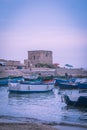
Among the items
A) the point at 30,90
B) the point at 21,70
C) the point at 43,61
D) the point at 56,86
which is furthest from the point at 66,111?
the point at 43,61

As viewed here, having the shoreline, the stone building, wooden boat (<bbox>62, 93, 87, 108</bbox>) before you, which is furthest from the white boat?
the stone building

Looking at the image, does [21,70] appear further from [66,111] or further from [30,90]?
[66,111]

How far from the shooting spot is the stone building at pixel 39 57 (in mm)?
77062

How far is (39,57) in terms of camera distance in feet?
253

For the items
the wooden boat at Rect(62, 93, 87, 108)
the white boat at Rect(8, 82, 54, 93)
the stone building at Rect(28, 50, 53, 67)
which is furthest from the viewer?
the stone building at Rect(28, 50, 53, 67)

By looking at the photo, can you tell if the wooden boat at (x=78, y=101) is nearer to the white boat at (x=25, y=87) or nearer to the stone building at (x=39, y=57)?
the white boat at (x=25, y=87)

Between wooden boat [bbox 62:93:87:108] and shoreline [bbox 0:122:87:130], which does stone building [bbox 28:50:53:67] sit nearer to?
wooden boat [bbox 62:93:87:108]

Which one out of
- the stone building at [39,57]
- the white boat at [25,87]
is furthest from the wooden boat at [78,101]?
the stone building at [39,57]

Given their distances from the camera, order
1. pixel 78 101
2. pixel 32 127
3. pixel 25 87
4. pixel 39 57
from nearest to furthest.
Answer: pixel 32 127 → pixel 78 101 → pixel 25 87 → pixel 39 57

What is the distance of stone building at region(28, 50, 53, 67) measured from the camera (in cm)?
7706

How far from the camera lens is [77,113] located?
20562 mm

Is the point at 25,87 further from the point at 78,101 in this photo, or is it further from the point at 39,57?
the point at 39,57

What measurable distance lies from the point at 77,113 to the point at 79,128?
5.83 meters

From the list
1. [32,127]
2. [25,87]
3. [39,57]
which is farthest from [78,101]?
[39,57]
